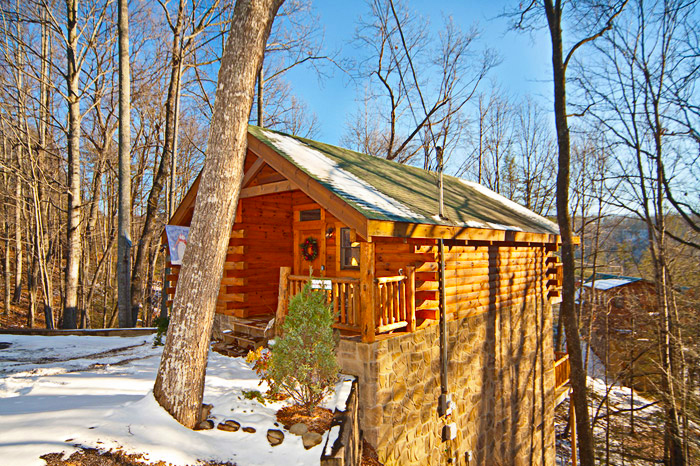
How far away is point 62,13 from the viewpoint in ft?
38.9

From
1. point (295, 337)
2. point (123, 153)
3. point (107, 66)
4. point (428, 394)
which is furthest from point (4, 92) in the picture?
point (428, 394)

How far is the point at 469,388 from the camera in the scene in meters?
7.62

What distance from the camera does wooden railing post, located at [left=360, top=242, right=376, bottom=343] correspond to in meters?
5.48

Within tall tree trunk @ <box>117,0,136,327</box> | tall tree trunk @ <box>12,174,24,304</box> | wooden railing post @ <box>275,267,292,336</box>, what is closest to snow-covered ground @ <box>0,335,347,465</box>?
wooden railing post @ <box>275,267,292,336</box>

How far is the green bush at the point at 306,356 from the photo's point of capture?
16.3 ft

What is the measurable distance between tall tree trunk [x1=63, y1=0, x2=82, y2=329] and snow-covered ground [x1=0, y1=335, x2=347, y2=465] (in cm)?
399

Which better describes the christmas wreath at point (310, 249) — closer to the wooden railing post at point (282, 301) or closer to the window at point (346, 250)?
the window at point (346, 250)

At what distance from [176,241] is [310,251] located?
2841 millimetres

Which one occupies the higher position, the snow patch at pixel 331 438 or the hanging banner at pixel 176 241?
the hanging banner at pixel 176 241

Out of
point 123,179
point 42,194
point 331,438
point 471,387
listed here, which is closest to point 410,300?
point 331,438

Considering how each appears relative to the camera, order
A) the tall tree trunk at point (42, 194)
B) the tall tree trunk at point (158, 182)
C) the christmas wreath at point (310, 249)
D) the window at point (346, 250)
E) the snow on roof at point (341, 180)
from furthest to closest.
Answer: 1. the tall tree trunk at point (42, 194)
2. the tall tree trunk at point (158, 182)
3. the christmas wreath at point (310, 249)
4. the window at point (346, 250)
5. the snow on roof at point (341, 180)

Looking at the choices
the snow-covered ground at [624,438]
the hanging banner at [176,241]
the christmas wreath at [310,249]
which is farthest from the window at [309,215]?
the snow-covered ground at [624,438]

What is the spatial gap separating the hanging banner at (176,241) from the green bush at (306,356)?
12.6 feet

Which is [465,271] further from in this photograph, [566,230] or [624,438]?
[624,438]
